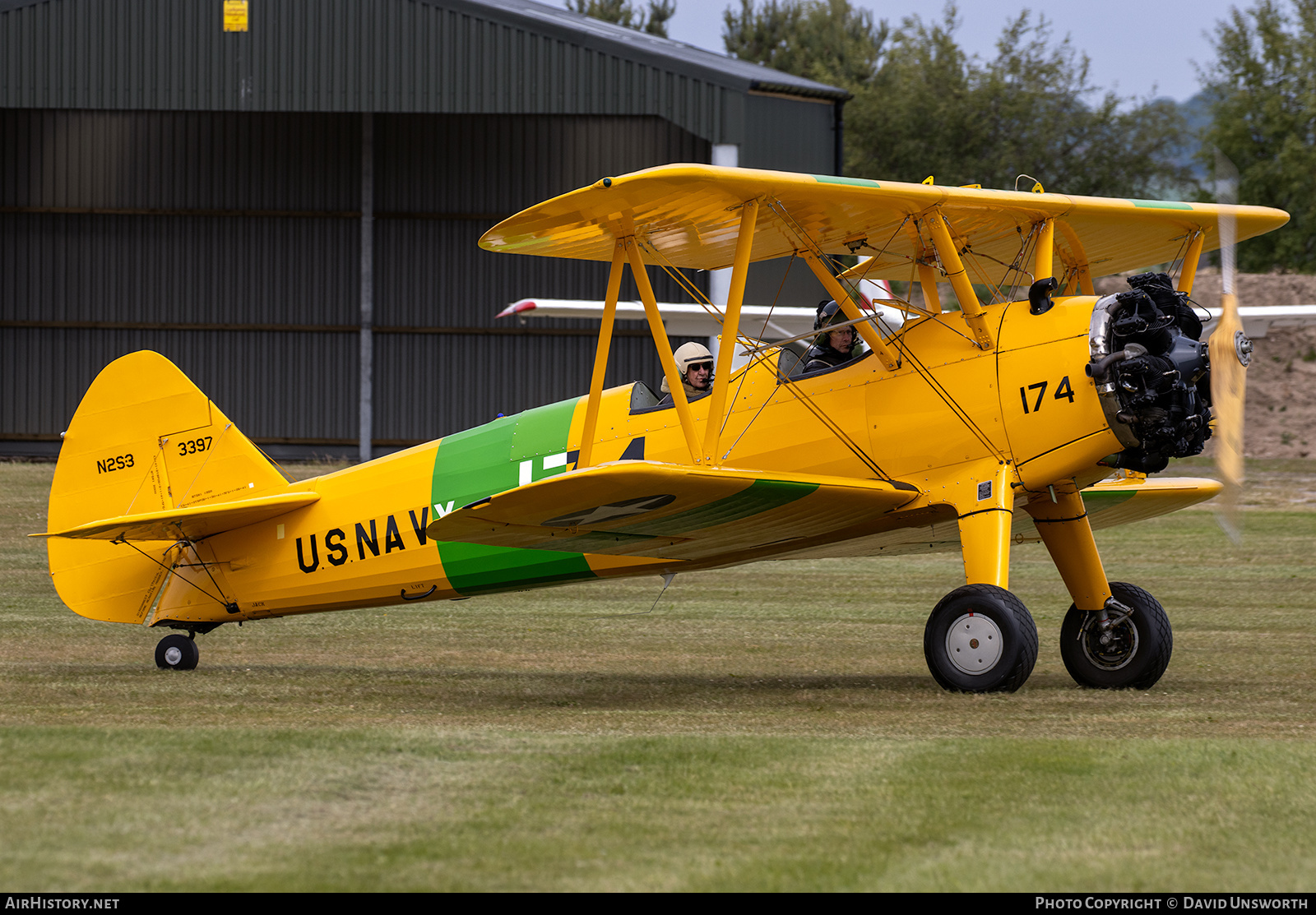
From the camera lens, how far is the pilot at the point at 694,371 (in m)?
8.98

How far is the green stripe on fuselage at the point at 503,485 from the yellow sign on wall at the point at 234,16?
19800 mm

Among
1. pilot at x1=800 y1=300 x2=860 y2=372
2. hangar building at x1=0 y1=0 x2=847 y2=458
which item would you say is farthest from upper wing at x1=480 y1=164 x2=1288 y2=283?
Result: hangar building at x1=0 y1=0 x2=847 y2=458

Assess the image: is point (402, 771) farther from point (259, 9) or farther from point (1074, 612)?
point (259, 9)

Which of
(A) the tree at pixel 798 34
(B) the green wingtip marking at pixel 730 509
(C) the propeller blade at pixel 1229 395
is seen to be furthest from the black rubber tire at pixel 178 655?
(A) the tree at pixel 798 34

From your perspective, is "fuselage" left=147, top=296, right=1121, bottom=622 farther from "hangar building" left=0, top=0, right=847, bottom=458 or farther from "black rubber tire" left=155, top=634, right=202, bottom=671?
"hangar building" left=0, top=0, right=847, bottom=458

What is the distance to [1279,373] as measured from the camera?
3738 cm

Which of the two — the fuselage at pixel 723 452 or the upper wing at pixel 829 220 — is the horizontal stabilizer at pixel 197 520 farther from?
the upper wing at pixel 829 220

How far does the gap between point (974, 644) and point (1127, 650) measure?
1.42 m

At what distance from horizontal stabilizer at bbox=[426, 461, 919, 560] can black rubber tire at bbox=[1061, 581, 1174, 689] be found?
4.94ft

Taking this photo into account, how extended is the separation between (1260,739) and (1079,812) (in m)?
1.93

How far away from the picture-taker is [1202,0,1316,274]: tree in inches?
1838

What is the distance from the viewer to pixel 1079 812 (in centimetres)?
518

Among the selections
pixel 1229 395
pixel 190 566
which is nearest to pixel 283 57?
pixel 190 566

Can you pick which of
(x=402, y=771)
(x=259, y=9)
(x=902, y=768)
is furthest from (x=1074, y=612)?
(x=259, y=9)
